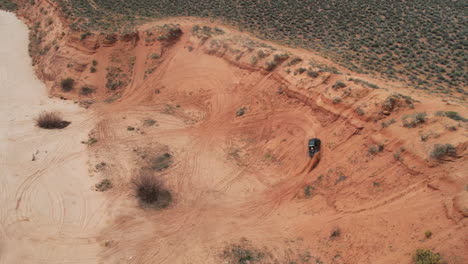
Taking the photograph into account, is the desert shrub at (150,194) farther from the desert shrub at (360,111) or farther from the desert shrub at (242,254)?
the desert shrub at (360,111)

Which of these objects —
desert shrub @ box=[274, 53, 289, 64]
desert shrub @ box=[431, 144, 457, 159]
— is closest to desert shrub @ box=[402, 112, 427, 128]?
desert shrub @ box=[431, 144, 457, 159]

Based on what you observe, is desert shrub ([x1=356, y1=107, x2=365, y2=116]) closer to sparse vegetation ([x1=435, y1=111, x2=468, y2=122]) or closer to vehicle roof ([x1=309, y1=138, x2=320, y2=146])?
vehicle roof ([x1=309, y1=138, x2=320, y2=146])

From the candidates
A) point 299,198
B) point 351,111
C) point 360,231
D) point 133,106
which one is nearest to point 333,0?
point 351,111

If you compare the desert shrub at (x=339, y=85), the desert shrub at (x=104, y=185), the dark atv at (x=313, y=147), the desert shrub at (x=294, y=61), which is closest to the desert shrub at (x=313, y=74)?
the desert shrub at (x=339, y=85)

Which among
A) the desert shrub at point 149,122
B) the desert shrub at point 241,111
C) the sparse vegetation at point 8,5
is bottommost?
the desert shrub at point 149,122

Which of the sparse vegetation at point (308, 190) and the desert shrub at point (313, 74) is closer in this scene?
the sparse vegetation at point (308, 190)
